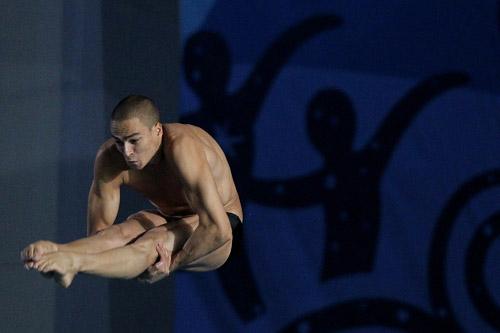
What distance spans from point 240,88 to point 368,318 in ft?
4.10

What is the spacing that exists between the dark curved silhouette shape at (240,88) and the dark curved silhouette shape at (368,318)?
654mm

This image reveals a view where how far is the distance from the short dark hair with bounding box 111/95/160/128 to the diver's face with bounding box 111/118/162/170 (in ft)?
0.04

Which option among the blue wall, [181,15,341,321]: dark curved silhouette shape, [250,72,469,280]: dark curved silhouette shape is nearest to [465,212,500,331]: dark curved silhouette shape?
the blue wall

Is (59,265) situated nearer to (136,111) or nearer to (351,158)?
(136,111)

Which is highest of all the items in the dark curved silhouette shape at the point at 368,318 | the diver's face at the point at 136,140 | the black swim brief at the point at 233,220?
the diver's face at the point at 136,140

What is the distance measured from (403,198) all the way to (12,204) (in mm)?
1862

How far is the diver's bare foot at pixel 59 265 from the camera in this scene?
9.17 ft

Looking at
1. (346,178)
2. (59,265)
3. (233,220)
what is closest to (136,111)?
(59,265)

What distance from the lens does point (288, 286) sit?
14.3 ft

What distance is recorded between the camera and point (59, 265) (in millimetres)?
2826

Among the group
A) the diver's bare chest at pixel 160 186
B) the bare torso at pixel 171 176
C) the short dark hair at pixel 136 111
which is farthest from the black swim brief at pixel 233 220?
the short dark hair at pixel 136 111

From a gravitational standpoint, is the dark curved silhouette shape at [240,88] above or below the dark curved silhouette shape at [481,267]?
above

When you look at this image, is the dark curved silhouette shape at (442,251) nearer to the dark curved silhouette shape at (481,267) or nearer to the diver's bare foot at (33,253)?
the dark curved silhouette shape at (481,267)

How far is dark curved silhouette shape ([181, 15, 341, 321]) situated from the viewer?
14.7 ft
